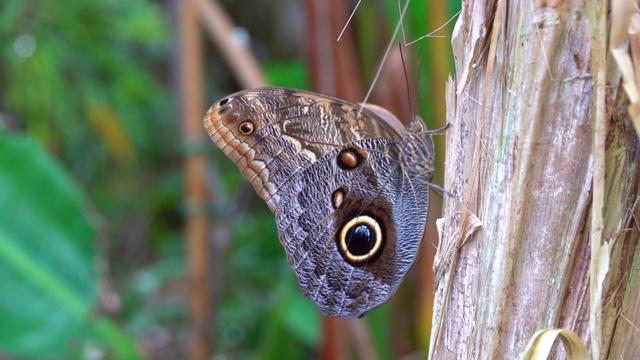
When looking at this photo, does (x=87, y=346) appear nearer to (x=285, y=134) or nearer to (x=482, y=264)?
(x=285, y=134)

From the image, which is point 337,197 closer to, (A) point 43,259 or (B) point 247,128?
(B) point 247,128

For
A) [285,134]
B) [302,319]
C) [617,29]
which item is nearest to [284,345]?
[302,319]

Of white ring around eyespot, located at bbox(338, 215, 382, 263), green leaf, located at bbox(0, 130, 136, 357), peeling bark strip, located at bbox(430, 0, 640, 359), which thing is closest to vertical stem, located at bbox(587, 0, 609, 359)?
peeling bark strip, located at bbox(430, 0, 640, 359)

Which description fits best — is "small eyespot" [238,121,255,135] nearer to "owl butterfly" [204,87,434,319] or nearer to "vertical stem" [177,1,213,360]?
"owl butterfly" [204,87,434,319]

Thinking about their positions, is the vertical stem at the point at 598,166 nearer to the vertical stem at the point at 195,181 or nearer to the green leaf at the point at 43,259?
the vertical stem at the point at 195,181

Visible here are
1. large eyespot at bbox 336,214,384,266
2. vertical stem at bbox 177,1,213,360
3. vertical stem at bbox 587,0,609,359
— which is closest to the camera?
vertical stem at bbox 587,0,609,359

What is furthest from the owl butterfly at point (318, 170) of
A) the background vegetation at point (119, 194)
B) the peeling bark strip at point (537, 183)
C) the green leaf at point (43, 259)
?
the green leaf at point (43, 259)
